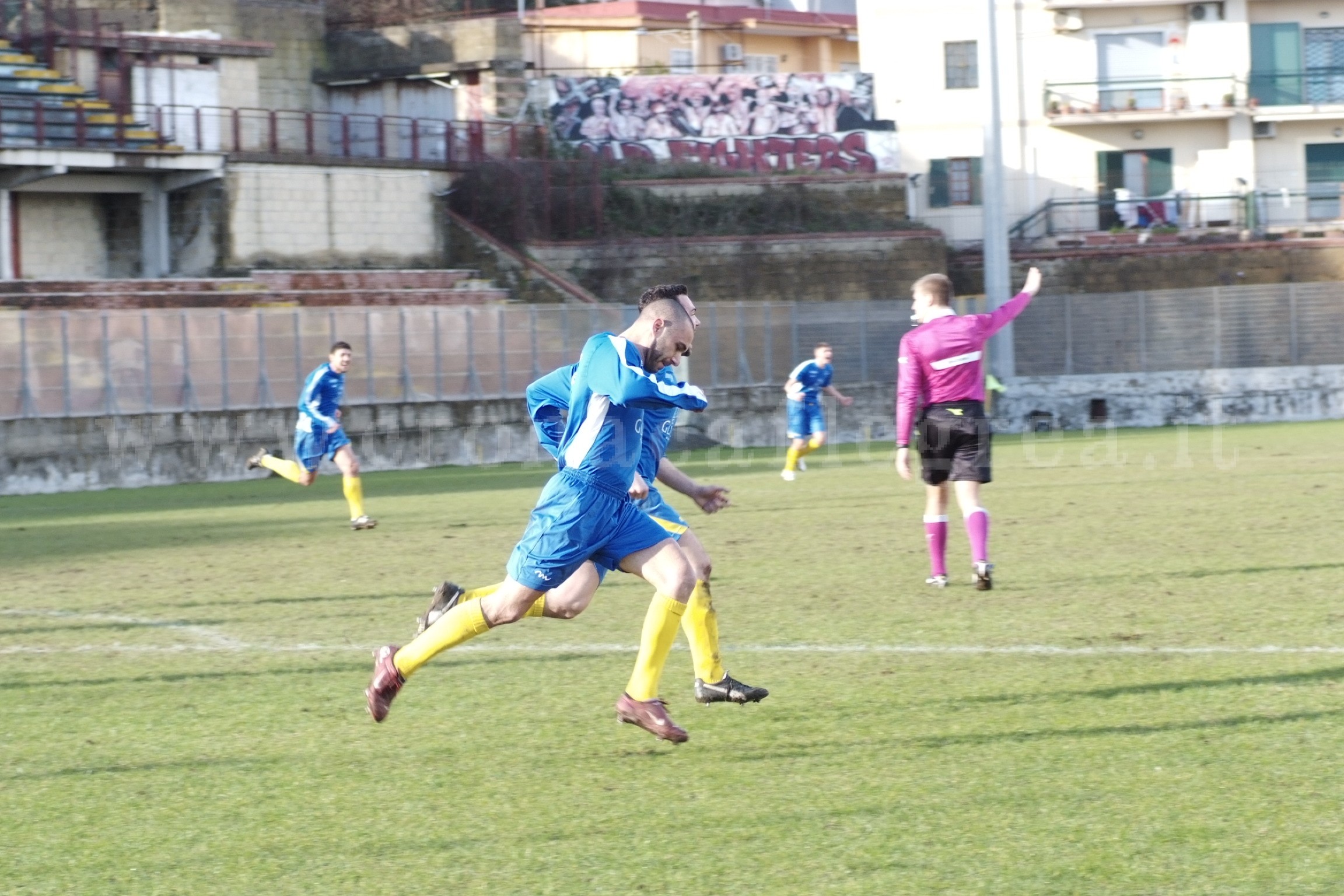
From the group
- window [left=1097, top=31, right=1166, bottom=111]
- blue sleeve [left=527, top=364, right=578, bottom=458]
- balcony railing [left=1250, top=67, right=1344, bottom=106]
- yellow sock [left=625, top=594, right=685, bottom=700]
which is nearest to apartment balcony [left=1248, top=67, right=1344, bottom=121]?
balcony railing [left=1250, top=67, right=1344, bottom=106]

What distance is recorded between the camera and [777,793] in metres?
5.53

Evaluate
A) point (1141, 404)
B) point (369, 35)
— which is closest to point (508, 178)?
point (369, 35)

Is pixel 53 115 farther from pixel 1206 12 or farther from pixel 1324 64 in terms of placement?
pixel 1324 64

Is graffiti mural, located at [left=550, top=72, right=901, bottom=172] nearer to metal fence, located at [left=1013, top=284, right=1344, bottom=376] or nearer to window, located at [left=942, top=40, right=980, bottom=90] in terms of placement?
window, located at [left=942, top=40, right=980, bottom=90]

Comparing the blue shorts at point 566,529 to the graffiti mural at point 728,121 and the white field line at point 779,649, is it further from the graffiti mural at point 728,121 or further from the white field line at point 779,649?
the graffiti mural at point 728,121

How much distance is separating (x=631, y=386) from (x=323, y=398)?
37.5ft

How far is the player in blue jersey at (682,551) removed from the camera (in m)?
6.46

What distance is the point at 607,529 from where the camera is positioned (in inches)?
247

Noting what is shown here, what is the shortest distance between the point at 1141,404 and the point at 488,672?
92.8 feet

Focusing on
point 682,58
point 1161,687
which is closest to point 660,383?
point 1161,687

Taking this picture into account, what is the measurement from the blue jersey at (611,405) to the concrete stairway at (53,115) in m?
28.7

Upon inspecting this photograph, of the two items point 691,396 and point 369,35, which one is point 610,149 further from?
point 691,396

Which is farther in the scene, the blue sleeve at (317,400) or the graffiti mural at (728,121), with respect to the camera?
the graffiti mural at (728,121)

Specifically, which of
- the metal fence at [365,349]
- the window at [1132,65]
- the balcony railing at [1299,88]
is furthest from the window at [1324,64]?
the metal fence at [365,349]
